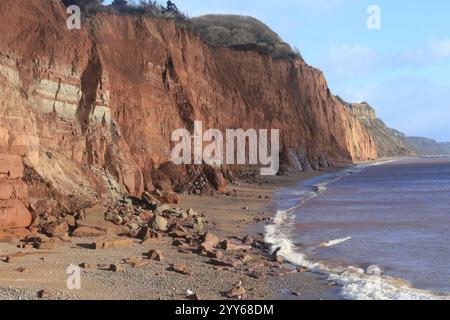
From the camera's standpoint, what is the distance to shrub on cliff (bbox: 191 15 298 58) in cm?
8100

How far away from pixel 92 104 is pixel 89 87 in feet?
2.64

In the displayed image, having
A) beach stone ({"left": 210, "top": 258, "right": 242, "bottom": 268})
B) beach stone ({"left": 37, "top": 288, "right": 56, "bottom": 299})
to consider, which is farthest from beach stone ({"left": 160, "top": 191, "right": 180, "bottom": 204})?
beach stone ({"left": 37, "top": 288, "right": 56, "bottom": 299})

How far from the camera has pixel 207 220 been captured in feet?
72.4

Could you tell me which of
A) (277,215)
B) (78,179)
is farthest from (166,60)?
(78,179)

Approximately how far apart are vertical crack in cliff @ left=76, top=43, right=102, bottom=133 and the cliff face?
0.14ft

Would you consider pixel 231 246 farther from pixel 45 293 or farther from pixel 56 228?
pixel 45 293

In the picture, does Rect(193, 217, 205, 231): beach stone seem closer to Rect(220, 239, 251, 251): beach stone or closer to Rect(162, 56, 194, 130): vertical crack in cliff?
Rect(220, 239, 251, 251): beach stone

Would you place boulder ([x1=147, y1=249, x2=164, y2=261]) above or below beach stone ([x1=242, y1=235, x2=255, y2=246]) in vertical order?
above

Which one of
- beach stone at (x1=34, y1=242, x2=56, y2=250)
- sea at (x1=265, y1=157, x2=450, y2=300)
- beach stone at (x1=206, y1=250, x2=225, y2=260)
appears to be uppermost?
beach stone at (x1=34, y1=242, x2=56, y2=250)

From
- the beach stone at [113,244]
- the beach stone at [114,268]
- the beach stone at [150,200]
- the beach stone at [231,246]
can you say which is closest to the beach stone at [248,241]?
the beach stone at [231,246]

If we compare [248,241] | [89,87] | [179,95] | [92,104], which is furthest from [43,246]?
[179,95]

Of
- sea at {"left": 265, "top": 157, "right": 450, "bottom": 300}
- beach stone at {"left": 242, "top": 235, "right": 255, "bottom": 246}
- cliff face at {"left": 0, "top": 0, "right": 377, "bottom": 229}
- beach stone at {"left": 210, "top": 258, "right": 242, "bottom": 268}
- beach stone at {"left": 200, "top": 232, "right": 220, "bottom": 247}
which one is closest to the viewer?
sea at {"left": 265, "top": 157, "right": 450, "bottom": 300}

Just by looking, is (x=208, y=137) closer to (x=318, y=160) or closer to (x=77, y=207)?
(x=77, y=207)

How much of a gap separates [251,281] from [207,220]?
10.1 metres
